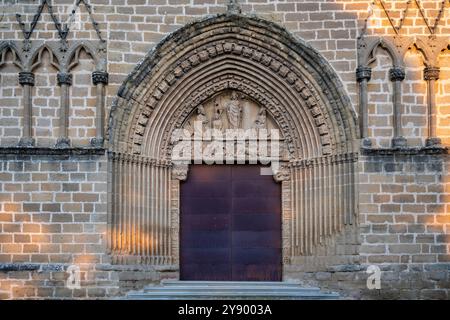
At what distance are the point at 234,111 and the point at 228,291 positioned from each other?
9.34ft

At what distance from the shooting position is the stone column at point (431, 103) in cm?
1140

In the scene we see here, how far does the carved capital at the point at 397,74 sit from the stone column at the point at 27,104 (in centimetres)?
534

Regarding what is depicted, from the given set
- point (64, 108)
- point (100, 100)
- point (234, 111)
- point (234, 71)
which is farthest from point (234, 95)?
point (64, 108)

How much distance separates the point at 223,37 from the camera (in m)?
11.8

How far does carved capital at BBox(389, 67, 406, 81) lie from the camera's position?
37.7ft

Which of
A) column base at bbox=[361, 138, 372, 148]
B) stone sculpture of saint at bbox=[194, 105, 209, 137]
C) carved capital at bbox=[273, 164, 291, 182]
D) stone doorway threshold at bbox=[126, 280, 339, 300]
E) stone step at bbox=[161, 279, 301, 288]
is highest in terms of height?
stone sculpture of saint at bbox=[194, 105, 209, 137]

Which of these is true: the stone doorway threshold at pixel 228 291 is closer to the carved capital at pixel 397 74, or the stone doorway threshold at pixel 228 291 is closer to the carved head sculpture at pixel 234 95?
the carved head sculpture at pixel 234 95

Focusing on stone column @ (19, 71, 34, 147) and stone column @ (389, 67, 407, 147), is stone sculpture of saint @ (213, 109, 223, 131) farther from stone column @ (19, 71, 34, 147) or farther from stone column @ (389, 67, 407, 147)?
stone column @ (19, 71, 34, 147)

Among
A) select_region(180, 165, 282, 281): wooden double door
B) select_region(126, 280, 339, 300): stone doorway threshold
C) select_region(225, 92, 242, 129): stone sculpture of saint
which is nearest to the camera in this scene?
select_region(126, 280, 339, 300): stone doorway threshold

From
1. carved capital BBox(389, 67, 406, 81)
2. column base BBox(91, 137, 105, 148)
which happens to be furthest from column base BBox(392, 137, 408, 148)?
column base BBox(91, 137, 105, 148)

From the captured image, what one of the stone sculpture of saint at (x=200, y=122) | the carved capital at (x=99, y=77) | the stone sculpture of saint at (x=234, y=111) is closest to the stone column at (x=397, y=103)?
the stone sculpture of saint at (x=234, y=111)

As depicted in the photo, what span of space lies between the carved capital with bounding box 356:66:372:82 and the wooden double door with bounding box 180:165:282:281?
6.90ft

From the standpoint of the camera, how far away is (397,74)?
11.5 metres

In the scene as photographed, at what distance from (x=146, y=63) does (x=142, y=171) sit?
1.63 m
